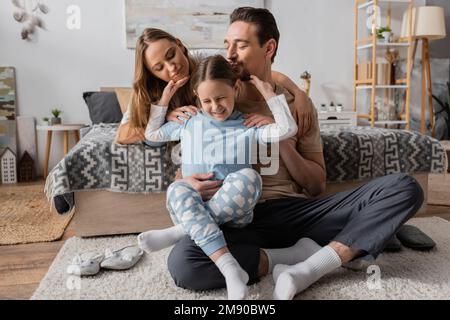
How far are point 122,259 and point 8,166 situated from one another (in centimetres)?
263

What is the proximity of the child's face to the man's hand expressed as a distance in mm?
204

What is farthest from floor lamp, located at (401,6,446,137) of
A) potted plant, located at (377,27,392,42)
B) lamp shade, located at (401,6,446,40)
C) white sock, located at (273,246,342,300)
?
white sock, located at (273,246,342,300)

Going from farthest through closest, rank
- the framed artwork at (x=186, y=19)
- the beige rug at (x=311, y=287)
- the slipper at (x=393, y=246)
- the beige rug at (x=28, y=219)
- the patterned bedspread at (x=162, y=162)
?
the framed artwork at (x=186, y=19), the beige rug at (x=28, y=219), the patterned bedspread at (x=162, y=162), the slipper at (x=393, y=246), the beige rug at (x=311, y=287)

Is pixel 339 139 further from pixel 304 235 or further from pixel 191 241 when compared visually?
pixel 191 241

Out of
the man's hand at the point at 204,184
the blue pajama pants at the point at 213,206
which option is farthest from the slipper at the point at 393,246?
the man's hand at the point at 204,184

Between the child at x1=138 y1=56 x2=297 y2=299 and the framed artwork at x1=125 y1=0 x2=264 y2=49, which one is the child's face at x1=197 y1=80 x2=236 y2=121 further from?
the framed artwork at x1=125 y1=0 x2=264 y2=49

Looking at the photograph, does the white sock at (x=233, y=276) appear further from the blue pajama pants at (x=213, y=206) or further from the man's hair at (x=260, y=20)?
the man's hair at (x=260, y=20)

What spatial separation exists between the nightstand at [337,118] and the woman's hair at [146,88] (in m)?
2.67

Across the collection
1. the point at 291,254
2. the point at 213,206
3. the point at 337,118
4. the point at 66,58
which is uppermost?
the point at 66,58

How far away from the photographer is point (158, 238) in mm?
1466

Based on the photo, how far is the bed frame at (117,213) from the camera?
77.9 inches

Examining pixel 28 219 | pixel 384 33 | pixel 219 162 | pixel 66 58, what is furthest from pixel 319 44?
pixel 219 162

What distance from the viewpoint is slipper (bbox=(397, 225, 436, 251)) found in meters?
1.80

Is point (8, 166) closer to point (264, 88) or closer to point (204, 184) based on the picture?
point (204, 184)
